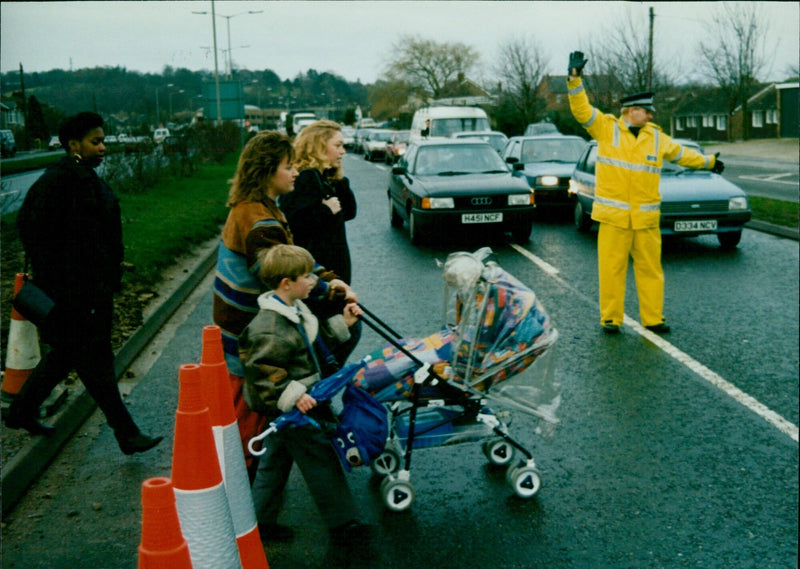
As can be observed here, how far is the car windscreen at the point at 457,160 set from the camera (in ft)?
46.3

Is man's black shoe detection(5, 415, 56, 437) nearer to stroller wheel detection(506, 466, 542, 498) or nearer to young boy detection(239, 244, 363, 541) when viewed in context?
young boy detection(239, 244, 363, 541)

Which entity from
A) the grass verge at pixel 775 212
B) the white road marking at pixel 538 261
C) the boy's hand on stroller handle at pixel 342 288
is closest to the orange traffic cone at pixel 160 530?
the boy's hand on stroller handle at pixel 342 288

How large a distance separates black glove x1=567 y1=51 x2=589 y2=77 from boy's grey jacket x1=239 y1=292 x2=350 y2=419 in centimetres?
436

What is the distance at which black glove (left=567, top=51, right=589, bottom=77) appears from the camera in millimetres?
7071

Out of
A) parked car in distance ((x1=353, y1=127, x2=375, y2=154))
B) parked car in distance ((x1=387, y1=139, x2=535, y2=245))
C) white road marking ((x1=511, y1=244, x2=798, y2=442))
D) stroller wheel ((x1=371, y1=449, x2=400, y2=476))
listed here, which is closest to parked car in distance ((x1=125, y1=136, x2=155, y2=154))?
parked car in distance ((x1=387, y1=139, x2=535, y2=245))

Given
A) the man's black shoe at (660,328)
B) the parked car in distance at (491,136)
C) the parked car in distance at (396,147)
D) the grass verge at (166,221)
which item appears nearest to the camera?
the man's black shoe at (660,328)

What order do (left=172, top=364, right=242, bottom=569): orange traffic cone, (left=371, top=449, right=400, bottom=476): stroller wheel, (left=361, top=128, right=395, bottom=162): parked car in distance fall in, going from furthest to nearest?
1. (left=361, top=128, right=395, bottom=162): parked car in distance
2. (left=371, top=449, right=400, bottom=476): stroller wheel
3. (left=172, top=364, right=242, bottom=569): orange traffic cone

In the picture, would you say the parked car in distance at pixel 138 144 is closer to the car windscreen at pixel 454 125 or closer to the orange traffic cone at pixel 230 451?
the car windscreen at pixel 454 125

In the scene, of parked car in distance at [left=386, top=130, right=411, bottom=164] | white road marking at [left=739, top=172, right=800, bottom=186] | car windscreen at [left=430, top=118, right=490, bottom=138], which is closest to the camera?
white road marking at [left=739, top=172, right=800, bottom=186]

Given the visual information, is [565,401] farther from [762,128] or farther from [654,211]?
[762,128]

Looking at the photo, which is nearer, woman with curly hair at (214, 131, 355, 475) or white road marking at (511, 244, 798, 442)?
woman with curly hair at (214, 131, 355, 475)

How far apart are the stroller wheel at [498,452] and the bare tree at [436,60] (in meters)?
70.2

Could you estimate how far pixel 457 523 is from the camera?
13.1 feet

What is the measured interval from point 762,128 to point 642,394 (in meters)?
82.9
